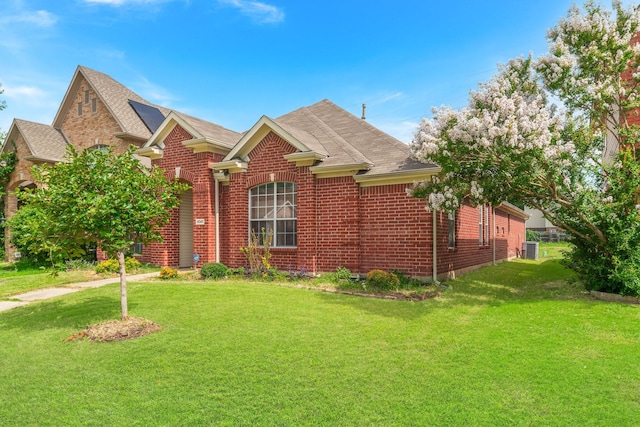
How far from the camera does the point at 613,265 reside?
8305 millimetres

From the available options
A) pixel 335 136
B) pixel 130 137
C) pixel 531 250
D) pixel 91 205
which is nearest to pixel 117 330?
pixel 91 205

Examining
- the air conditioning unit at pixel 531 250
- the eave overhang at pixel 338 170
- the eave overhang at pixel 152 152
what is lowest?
the air conditioning unit at pixel 531 250

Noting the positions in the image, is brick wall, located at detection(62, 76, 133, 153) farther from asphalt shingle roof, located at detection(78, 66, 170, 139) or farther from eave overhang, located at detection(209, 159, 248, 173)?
eave overhang, located at detection(209, 159, 248, 173)

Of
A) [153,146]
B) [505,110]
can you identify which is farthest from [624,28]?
[153,146]

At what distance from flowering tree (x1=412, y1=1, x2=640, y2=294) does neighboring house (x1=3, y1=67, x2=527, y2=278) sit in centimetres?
A: 167

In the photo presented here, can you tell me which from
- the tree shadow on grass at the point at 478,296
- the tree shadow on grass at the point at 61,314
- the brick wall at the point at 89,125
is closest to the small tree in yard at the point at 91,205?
the tree shadow on grass at the point at 61,314

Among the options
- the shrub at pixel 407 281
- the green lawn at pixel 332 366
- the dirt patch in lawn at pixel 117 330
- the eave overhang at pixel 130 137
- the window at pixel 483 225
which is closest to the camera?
the green lawn at pixel 332 366

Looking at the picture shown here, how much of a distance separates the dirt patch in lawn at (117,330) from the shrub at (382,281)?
540cm

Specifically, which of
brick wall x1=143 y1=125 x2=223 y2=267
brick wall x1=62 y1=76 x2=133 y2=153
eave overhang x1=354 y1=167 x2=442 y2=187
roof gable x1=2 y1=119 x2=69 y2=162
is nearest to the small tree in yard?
eave overhang x1=354 y1=167 x2=442 y2=187

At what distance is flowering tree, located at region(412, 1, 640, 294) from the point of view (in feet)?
25.4

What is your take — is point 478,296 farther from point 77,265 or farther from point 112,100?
point 112,100

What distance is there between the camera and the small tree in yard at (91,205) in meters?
6.12

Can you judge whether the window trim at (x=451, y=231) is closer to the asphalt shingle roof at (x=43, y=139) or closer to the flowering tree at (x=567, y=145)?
the flowering tree at (x=567, y=145)

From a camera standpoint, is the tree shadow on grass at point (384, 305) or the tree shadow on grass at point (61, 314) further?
the tree shadow on grass at point (384, 305)
